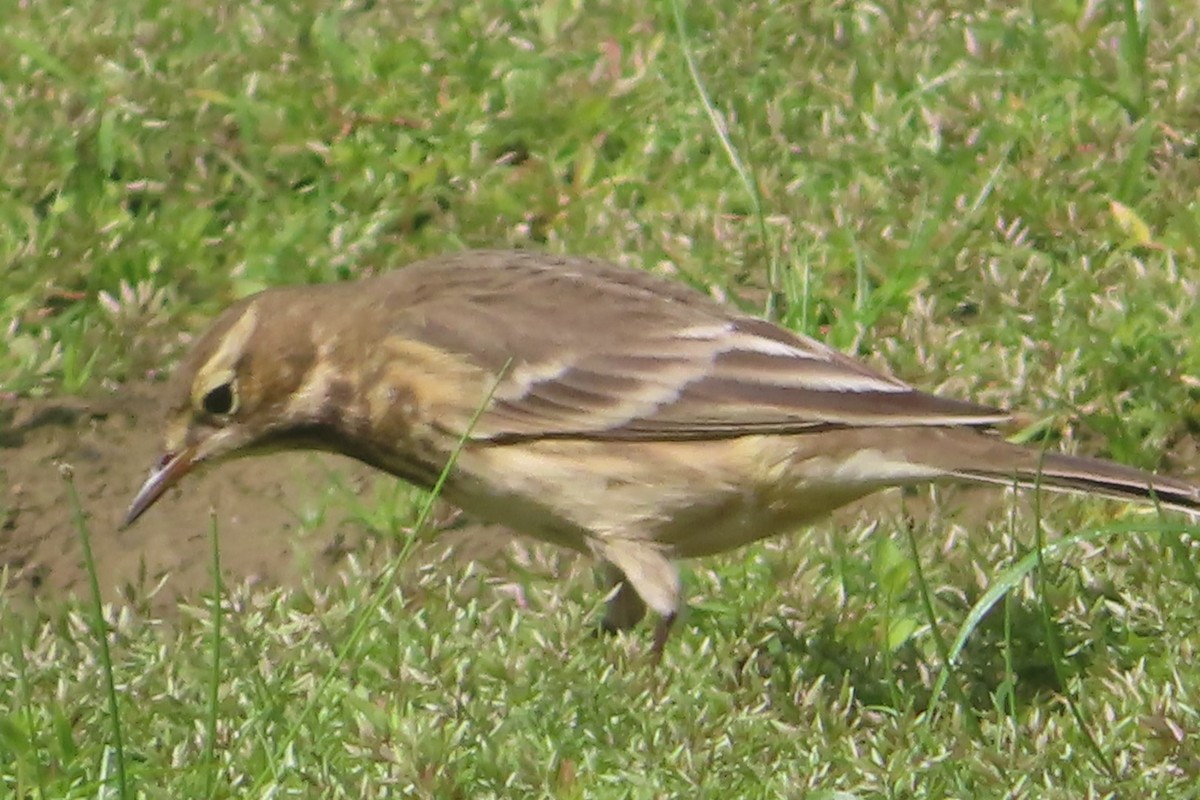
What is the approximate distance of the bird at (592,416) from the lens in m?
6.14

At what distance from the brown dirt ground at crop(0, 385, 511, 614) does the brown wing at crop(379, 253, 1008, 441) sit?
1.02 m

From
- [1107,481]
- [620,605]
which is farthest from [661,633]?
[1107,481]

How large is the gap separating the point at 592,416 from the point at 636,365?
0.20 metres

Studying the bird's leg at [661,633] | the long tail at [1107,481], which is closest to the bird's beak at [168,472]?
the bird's leg at [661,633]

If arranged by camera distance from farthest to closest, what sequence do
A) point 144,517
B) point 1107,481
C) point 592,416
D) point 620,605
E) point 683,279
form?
point 683,279, point 144,517, point 620,605, point 592,416, point 1107,481

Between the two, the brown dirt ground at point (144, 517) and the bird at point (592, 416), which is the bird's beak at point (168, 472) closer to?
the bird at point (592, 416)

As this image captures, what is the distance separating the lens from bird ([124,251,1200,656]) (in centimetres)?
614

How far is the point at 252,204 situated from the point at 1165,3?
388 cm

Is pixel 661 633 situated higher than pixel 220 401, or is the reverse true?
pixel 220 401

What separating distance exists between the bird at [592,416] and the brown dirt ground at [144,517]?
33.2 inches

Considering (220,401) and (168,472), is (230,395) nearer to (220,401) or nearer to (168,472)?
(220,401)

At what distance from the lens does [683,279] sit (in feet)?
26.9

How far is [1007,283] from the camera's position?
7.93 m

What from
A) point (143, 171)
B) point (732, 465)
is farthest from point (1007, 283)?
point (143, 171)
